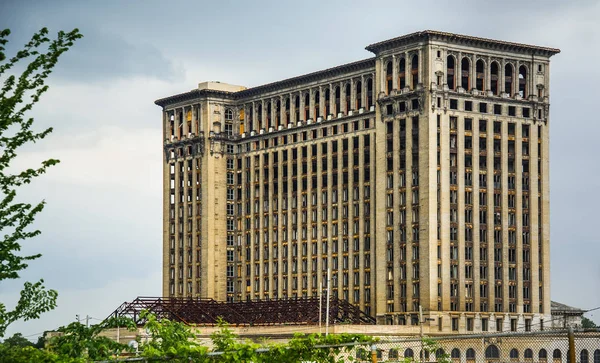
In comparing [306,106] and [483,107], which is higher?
[306,106]

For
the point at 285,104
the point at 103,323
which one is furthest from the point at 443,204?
the point at 103,323

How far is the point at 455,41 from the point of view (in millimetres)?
171250

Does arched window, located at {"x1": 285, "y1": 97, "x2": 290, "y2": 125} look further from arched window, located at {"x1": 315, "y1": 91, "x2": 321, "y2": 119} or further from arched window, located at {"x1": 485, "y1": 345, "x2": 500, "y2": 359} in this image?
arched window, located at {"x1": 485, "y1": 345, "x2": 500, "y2": 359}

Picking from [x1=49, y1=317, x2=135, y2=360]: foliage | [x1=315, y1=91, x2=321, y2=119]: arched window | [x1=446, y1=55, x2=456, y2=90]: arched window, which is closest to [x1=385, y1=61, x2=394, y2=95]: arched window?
[x1=446, y1=55, x2=456, y2=90]: arched window

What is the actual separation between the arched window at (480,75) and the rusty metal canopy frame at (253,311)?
3347 centimetres

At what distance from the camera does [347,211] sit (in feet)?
599

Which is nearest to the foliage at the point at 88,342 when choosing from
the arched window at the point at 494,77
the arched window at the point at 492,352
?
the arched window at the point at 492,352

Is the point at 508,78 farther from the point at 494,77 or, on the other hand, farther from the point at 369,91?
the point at 369,91

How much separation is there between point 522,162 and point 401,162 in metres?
16.2

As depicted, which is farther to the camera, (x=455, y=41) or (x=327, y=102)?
(x=327, y=102)

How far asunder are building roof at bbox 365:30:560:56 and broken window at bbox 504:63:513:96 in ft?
8.30

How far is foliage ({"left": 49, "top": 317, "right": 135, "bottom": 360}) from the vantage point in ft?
148

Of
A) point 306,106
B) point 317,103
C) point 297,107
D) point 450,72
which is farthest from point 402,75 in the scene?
point 297,107

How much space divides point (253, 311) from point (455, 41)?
46.4 meters
